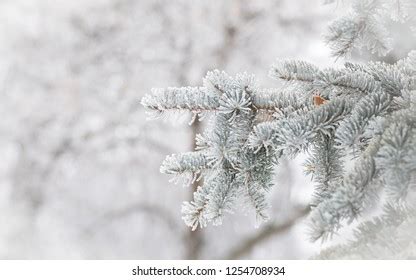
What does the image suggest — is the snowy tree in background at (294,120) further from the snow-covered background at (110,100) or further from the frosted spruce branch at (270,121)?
the snow-covered background at (110,100)

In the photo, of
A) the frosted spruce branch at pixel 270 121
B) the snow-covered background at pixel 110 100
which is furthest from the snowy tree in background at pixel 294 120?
the snow-covered background at pixel 110 100

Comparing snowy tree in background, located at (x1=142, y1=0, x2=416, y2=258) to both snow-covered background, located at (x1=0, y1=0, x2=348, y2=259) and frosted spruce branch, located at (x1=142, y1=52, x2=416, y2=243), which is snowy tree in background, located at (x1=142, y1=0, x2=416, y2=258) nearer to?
frosted spruce branch, located at (x1=142, y1=52, x2=416, y2=243)

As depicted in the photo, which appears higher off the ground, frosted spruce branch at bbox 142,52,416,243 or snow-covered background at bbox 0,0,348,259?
snow-covered background at bbox 0,0,348,259

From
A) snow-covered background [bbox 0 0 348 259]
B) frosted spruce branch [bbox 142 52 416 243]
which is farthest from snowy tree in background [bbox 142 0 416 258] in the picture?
snow-covered background [bbox 0 0 348 259]

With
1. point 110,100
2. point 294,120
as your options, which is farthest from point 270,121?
point 110,100

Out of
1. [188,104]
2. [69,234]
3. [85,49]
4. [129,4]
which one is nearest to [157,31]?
[129,4]

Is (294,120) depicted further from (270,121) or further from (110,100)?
(110,100)
